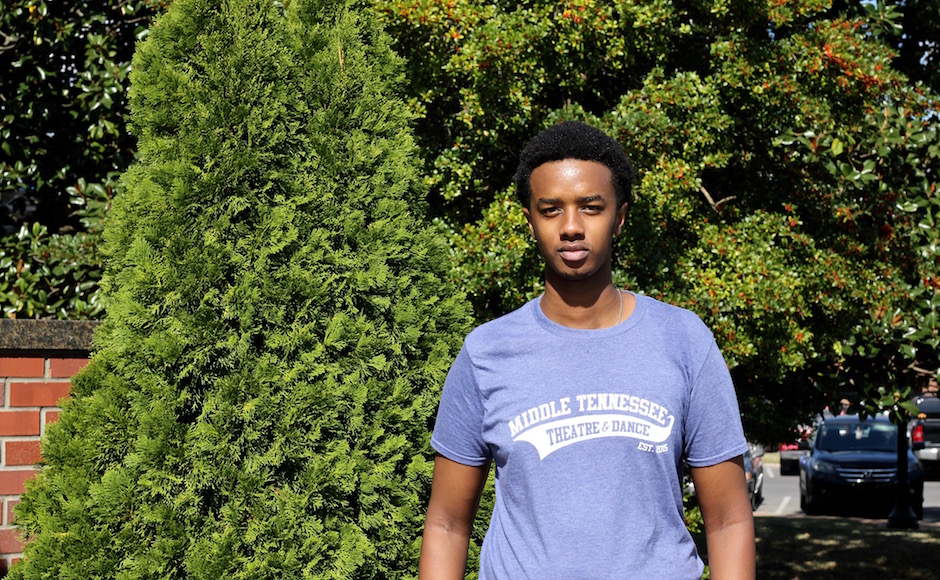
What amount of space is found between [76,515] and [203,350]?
0.65 m

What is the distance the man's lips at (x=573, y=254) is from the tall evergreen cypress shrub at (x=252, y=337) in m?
1.23

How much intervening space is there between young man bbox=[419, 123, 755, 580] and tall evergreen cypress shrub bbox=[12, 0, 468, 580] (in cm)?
91

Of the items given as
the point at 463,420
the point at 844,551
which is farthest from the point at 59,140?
the point at 844,551

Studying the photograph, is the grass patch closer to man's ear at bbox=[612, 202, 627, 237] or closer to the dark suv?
the dark suv

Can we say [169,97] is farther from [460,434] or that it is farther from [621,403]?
[621,403]

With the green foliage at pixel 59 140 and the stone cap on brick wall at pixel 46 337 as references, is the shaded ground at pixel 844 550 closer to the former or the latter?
the green foliage at pixel 59 140

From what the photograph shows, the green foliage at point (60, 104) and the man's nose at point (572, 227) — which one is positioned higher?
the green foliage at point (60, 104)

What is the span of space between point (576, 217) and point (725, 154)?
5.38 metres

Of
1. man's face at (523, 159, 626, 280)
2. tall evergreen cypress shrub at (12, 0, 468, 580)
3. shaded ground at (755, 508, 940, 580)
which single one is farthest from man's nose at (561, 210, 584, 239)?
shaded ground at (755, 508, 940, 580)

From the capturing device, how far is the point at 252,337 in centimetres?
340

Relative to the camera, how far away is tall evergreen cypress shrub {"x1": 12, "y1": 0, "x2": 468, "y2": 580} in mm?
3268

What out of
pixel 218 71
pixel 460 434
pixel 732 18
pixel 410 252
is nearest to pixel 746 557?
pixel 460 434

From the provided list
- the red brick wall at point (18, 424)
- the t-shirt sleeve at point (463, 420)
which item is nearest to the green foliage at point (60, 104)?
the red brick wall at point (18, 424)

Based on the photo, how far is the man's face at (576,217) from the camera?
242cm
